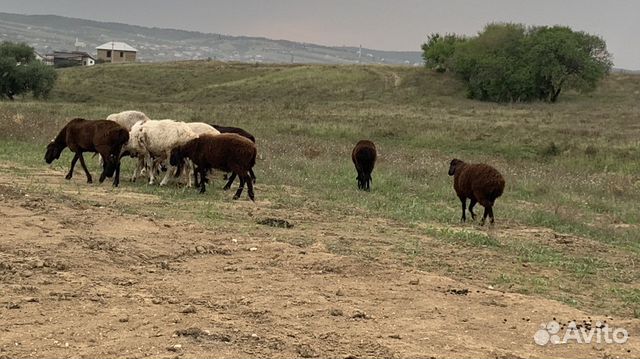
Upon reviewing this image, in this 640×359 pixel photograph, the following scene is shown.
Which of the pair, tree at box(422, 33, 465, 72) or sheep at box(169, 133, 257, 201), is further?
tree at box(422, 33, 465, 72)

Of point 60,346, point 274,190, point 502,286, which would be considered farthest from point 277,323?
point 274,190

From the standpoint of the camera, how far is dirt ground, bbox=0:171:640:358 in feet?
19.0

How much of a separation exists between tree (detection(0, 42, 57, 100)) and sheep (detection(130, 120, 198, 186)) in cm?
4878

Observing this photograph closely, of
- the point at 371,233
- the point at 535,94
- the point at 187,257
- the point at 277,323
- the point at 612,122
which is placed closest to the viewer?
the point at 277,323

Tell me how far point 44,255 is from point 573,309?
6444mm

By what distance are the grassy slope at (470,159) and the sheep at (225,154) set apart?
86cm

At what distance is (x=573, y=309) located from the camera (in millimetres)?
7496

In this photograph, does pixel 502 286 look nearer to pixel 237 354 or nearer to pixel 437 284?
pixel 437 284

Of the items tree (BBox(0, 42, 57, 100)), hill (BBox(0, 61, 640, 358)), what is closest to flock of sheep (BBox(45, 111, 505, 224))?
hill (BBox(0, 61, 640, 358))

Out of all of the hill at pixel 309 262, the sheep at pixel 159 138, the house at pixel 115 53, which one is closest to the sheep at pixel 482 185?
the hill at pixel 309 262

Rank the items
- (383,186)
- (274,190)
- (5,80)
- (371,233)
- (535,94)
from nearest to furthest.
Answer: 1. (371,233)
2. (274,190)
3. (383,186)
4. (5,80)
5. (535,94)

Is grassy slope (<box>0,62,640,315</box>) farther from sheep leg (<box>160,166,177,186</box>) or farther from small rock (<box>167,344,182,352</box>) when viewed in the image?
small rock (<box>167,344,182,352</box>)

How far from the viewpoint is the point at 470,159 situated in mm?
28047

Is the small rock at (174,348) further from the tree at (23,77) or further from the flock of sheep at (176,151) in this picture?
the tree at (23,77)
